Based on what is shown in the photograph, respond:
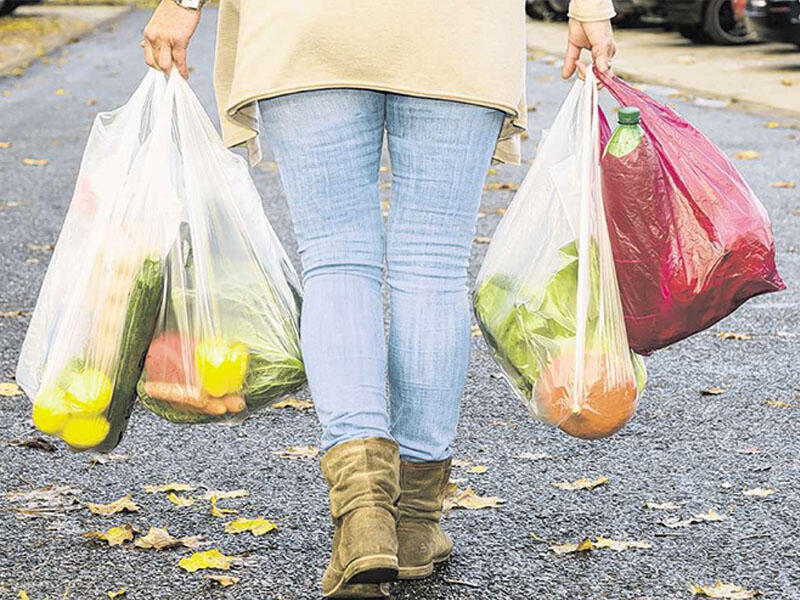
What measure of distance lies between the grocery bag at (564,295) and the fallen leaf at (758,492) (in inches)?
22.1

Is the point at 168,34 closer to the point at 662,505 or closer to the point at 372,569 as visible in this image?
the point at 372,569

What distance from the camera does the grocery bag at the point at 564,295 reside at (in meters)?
2.70

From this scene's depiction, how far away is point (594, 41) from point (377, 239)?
530 millimetres

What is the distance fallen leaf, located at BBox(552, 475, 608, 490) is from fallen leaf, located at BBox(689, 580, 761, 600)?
23.5 inches

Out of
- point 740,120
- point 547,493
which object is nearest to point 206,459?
point 547,493

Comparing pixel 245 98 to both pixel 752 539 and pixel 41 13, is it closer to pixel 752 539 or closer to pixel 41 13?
pixel 752 539

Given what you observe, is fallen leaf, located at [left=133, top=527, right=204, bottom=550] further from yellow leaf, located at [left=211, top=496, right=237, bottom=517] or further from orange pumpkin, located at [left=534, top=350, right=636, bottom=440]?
orange pumpkin, located at [left=534, top=350, right=636, bottom=440]

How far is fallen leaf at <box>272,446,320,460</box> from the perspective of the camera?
11.8 ft

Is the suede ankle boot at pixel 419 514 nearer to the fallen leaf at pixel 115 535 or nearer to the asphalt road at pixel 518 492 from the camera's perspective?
the asphalt road at pixel 518 492

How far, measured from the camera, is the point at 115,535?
119 inches

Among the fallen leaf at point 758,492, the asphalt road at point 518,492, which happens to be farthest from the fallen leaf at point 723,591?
the fallen leaf at point 758,492

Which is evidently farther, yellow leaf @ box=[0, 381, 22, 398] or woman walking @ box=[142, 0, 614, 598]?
yellow leaf @ box=[0, 381, 22, 398]

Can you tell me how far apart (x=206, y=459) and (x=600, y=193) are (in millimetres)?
1264

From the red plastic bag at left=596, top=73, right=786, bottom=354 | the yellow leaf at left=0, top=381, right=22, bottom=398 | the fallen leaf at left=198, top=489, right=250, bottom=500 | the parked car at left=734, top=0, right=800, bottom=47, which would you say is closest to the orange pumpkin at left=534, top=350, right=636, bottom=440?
the red plastic bag at left=596, top=73, right=786, bottom=354
